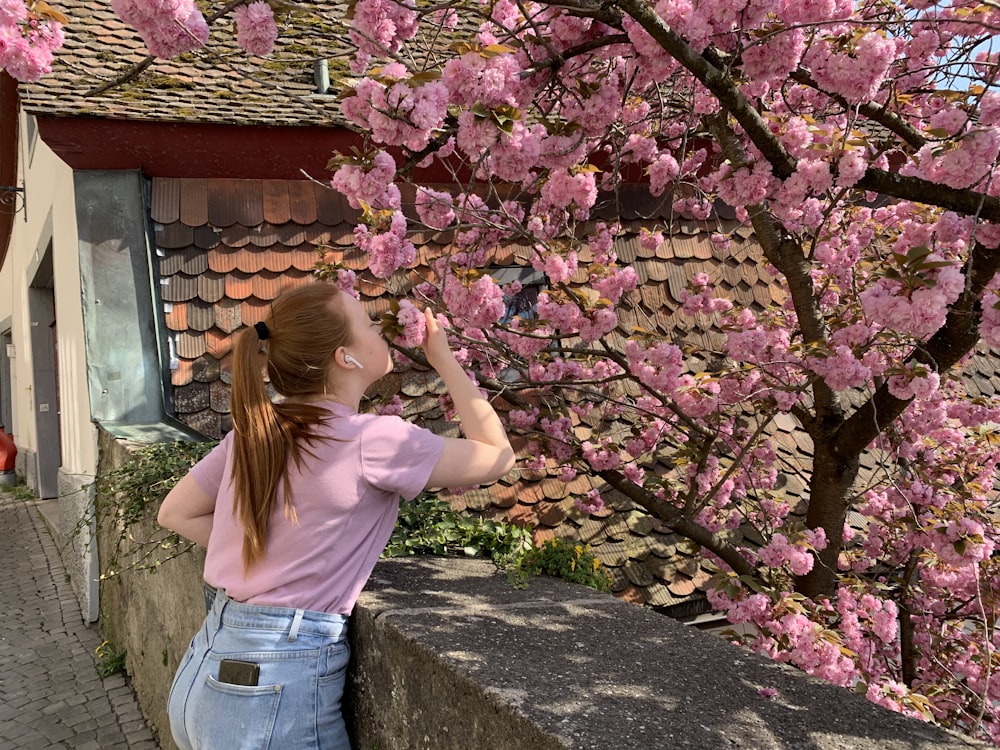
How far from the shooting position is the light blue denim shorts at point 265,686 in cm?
163

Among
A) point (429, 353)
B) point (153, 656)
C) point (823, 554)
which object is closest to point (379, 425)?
point (429, 353)

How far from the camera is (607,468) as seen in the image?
12.0ft

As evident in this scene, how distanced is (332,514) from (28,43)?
1.76 meters

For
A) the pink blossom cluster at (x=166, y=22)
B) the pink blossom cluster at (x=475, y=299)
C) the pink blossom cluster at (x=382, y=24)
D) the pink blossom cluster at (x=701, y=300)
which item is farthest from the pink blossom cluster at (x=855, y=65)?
the pink blossom cluster at (x=701, y=300)

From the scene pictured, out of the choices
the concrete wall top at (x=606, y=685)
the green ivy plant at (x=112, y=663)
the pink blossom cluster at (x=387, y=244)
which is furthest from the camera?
the green ivy plant at (x=112, y=663)

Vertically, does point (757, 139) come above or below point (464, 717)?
above

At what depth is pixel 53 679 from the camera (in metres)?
4.48

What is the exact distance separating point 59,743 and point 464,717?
10.7 feet

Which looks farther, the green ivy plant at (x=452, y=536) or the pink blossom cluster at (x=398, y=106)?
the green ivy plant at (x=452, y=536)

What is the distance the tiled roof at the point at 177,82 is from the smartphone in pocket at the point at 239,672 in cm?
291

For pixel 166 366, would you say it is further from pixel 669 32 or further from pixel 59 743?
pixel 669 32

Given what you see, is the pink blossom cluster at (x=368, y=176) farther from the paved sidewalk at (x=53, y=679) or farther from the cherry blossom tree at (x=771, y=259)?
the paved sidewalk at (x=53, y=679)

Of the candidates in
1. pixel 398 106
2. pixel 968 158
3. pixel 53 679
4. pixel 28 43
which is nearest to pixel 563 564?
pixel 398 106

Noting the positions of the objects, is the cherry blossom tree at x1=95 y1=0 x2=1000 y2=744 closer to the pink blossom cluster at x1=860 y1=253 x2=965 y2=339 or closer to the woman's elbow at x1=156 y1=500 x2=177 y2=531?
the pink blossom cluster at x1=860 y1=253 x2=965 y2=339
